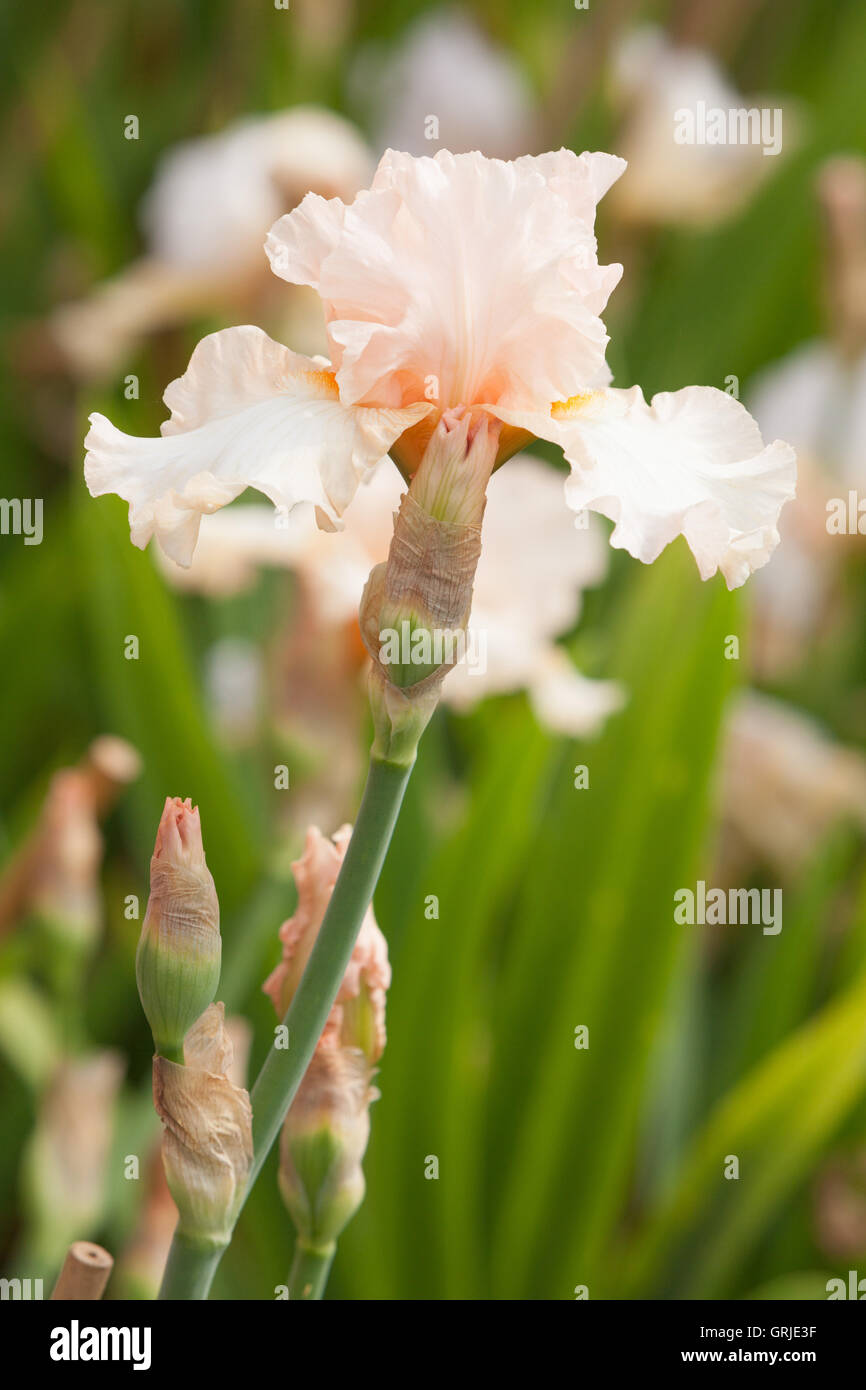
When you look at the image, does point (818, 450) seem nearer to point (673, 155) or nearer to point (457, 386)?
point (673, 155)

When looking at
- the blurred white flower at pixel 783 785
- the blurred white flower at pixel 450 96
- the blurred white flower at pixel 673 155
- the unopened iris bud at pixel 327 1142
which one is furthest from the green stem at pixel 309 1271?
the blurred white flower at pixel 450 96

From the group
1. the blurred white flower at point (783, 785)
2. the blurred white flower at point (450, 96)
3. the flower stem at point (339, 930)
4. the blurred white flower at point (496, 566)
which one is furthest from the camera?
the blurred white flower at point (450, 96)

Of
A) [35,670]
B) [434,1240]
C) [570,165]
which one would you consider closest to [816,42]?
[35,670]

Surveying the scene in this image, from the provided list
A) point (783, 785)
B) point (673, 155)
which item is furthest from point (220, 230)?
point (783, 785)

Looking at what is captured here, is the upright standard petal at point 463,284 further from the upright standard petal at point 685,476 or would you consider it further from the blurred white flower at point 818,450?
the blurred white flower at point 818,450

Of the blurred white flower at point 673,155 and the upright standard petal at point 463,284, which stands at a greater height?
the blurred white flower at point 673,155
